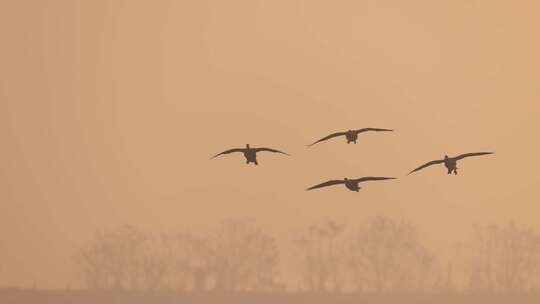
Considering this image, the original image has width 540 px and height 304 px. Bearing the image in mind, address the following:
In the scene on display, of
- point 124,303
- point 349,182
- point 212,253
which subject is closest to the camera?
point 349,182

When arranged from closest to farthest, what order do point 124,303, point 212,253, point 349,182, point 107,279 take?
1. point 349,182
2. point 124,303
3. point 107,279
4. point 212,253

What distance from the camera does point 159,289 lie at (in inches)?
4852

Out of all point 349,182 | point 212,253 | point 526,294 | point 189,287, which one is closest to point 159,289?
point 189,287

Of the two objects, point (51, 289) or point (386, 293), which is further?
point (386, 293)

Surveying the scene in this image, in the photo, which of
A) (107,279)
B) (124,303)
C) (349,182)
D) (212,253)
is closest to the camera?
(349,182)

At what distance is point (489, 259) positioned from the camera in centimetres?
14175

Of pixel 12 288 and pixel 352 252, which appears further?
pixel 352 252

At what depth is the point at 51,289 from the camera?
396 feet

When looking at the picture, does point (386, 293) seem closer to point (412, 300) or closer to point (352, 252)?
point (412, 300)

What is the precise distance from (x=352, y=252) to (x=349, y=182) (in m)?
90.9

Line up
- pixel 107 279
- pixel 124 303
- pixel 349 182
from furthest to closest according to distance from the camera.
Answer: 1. pixel 107 279
2. pixel 124 303
3. pixel 349 182

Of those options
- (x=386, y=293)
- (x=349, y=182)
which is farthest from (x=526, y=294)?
(x=349, y=182)

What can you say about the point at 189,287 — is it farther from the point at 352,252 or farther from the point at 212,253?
the point at 352,252

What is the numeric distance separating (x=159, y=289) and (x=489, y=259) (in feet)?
100.0
